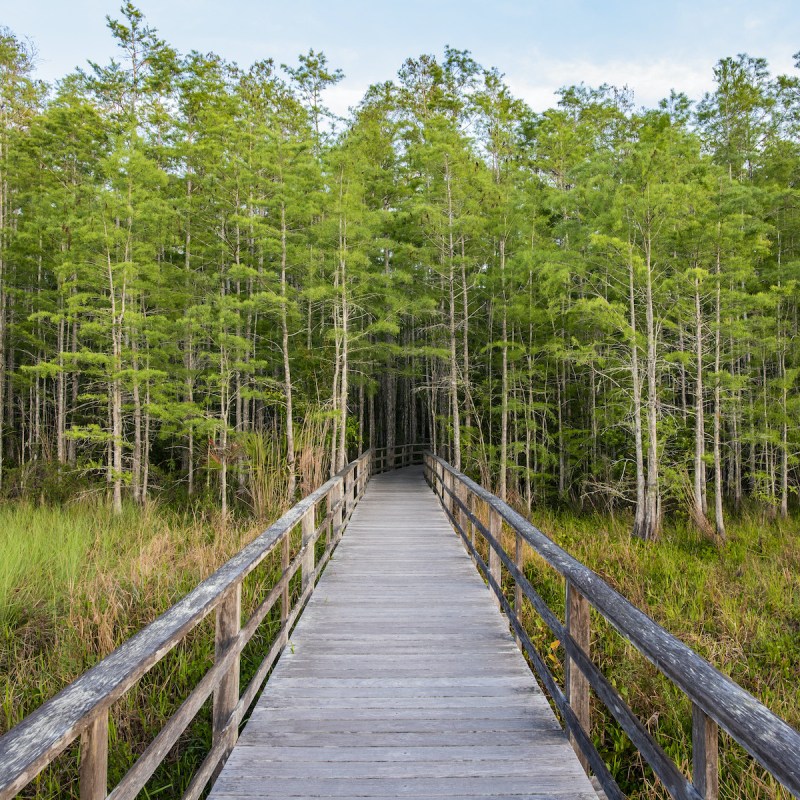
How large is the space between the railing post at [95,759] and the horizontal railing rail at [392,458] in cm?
1516

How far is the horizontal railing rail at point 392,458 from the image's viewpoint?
66.3ft

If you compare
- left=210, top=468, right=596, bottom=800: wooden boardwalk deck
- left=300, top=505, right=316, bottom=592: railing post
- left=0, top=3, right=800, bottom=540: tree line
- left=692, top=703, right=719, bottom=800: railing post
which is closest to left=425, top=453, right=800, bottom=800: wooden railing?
left=692, top=703, right=719, bottom=800: railing post

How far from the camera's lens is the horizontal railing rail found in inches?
796

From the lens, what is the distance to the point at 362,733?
2662mm

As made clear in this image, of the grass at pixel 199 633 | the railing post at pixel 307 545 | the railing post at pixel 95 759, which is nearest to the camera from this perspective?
the railing post at pixel 95 759

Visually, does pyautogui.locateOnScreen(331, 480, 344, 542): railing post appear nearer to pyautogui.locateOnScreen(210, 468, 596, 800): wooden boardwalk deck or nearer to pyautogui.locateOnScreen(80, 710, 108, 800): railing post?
pyautogui.locateOnScreen(210, 468, 596, 800): wooden boardwalk deck

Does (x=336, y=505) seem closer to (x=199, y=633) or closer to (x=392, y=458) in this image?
(x=199, y=633)

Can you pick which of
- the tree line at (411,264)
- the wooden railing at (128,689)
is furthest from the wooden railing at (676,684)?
the tree line at (411,264)

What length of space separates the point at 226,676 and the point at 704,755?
2.09 m

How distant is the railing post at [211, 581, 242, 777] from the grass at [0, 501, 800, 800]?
0.89 meters

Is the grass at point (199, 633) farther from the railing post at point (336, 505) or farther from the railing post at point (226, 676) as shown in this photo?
the railing post at point (336, 505)

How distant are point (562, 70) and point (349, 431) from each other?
56.5ft

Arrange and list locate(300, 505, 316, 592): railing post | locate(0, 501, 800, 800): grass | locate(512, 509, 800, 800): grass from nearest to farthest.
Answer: locate(0, 501, 800, 800): grass, locate(512, 509, 800, 800): grass, locate(300, 505, 316, 592): railing post

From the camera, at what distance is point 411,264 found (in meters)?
18.2
